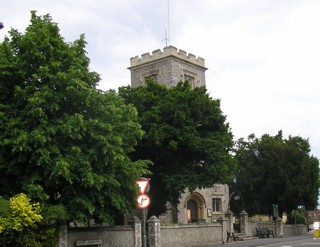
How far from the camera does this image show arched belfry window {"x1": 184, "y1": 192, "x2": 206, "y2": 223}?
150 feet

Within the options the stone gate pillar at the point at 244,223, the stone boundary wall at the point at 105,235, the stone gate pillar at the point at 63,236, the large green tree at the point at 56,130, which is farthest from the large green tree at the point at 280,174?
the stone gate pillar at the point at 63,236

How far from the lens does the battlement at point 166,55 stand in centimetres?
4556

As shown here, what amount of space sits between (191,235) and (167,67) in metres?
19.7

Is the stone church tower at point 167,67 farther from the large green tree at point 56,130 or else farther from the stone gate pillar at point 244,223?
the large green tree at point 56,130

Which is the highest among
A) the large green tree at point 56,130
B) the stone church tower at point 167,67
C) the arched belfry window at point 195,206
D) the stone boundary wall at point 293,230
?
the stone church tower at point 167,67

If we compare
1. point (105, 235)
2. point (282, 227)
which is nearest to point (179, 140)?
point (105, 235)

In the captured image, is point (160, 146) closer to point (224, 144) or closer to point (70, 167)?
point (224, 144)

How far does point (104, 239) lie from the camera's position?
22984 millimetres

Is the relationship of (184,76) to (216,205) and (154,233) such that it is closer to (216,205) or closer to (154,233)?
(216,205)

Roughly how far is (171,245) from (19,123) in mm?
12871

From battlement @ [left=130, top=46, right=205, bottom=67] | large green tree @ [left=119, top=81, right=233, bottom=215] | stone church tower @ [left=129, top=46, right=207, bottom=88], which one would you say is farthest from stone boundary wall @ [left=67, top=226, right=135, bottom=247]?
battlement @ [left=130, top=46, right=205, bottom=67]

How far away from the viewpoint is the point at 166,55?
45469mm

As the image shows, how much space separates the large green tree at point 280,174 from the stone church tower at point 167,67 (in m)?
9.72

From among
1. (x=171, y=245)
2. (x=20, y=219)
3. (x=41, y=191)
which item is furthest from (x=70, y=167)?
(x=171, y=245)
